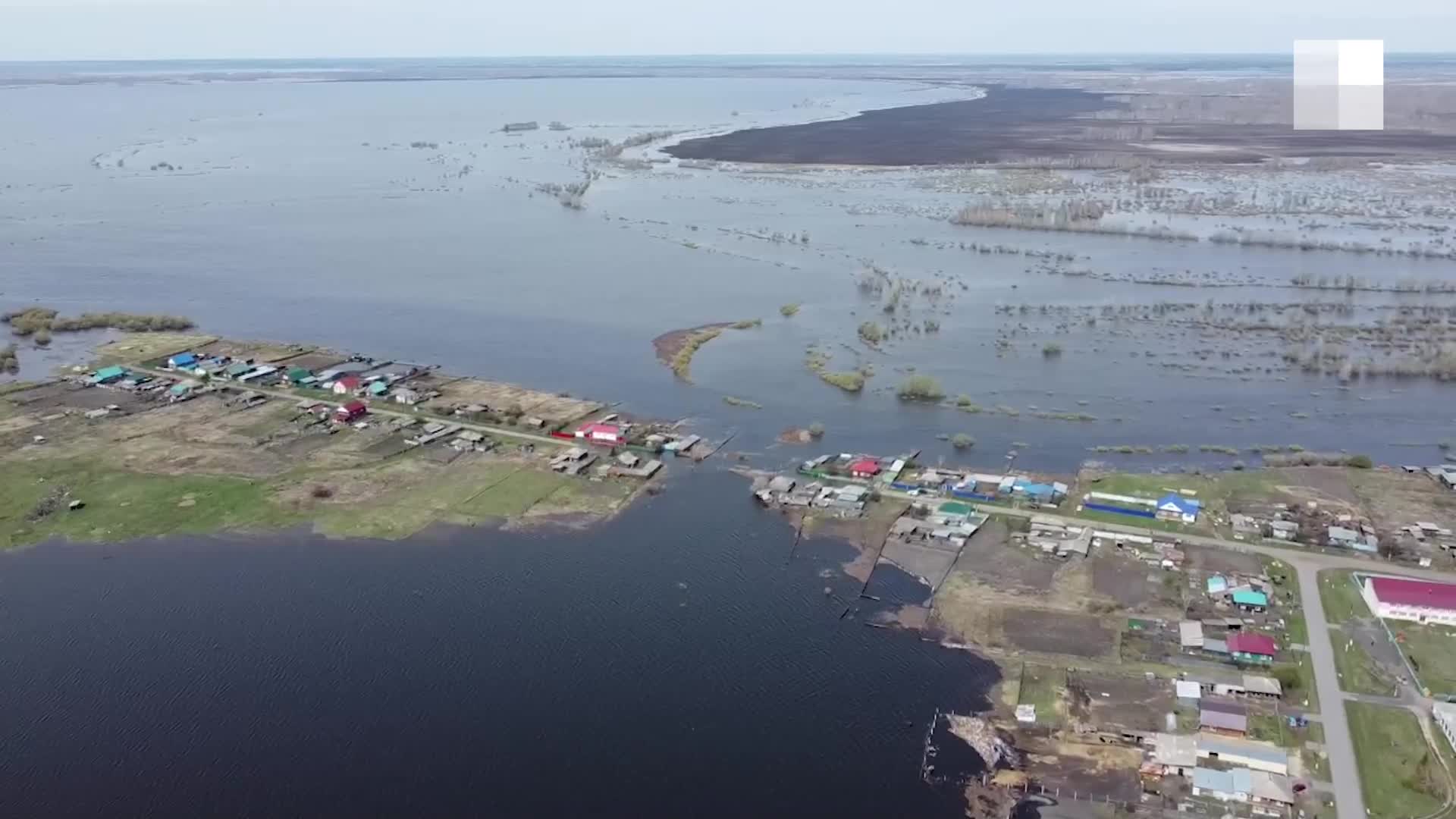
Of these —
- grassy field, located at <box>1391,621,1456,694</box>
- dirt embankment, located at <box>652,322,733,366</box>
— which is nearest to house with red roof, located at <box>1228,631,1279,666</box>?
grassy field, located at <box>1391,621,1456,694</box>

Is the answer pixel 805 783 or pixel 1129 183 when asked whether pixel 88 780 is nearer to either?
pixel 805 783

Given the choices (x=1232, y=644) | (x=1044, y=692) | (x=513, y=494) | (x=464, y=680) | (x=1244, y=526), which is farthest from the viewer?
(x=513, y=494)

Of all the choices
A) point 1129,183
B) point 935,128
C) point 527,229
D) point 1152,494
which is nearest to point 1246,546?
point 1152,494

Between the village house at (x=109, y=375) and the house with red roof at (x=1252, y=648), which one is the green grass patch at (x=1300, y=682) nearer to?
the house with red roof at (x=1252, y=648)

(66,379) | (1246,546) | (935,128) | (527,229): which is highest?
(935,128)

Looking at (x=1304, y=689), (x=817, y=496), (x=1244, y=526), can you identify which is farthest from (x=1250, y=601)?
(x=817, y=496)

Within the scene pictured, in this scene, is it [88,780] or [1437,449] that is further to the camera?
[1437,449]

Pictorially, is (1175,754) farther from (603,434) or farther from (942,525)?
(603,434)

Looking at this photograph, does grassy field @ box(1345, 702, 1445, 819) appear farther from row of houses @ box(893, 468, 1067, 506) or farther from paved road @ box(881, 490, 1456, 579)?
row of houses @ box(893, 468, 1067, 506)
